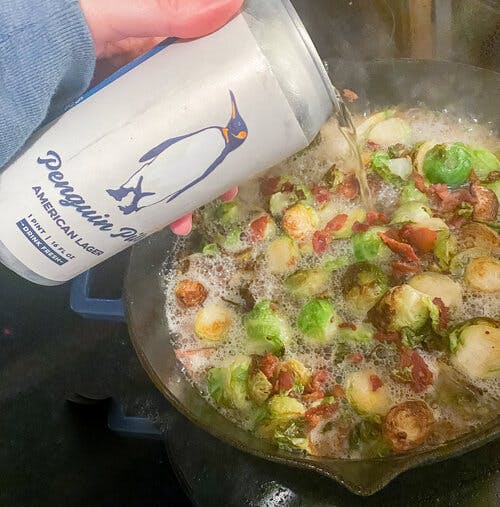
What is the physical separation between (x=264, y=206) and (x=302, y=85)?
2.55 ft

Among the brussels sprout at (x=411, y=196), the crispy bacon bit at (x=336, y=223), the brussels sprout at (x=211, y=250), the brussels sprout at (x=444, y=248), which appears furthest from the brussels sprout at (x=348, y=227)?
the brussels sprout at (x=211, y=250)

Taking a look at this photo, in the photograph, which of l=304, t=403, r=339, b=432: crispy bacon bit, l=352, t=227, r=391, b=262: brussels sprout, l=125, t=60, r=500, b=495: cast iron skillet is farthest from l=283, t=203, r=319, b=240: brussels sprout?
l=304, t=403, r=339, b=432: crispy bacon bit

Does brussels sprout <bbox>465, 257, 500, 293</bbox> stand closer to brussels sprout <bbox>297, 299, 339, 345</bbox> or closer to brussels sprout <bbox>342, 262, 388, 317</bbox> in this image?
brussels sprout <bbox>342, 262, 388, 317</bbox>

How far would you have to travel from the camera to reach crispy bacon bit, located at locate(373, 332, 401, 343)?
1381mm

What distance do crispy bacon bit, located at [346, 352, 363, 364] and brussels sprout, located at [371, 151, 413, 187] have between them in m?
0.50

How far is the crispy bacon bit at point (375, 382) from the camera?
134cm

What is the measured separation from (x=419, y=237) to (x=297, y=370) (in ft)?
1.44

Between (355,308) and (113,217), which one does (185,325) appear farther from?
(113,217)

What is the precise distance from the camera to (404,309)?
134 centimetres

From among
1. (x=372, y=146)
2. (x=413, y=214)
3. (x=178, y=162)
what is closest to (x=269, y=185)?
(x=372, y=146)

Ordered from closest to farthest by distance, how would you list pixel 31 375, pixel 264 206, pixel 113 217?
pixel 113 217 → pixel 264 206 → pixel 31 375

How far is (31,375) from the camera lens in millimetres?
1894

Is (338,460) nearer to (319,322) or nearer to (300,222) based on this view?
(319,322)

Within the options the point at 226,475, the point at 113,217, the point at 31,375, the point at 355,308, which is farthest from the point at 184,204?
the point at 31,375
